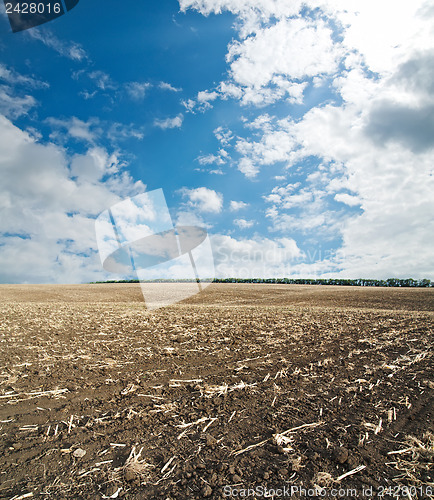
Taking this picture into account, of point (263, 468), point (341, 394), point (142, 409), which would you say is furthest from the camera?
point (341, 394)

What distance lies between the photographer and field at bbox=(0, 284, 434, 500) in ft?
11.0

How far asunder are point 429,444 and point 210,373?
4.50 m

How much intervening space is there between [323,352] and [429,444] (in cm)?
481

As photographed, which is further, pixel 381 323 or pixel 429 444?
pixel 381 323

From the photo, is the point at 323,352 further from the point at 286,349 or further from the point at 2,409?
the point at 2,409

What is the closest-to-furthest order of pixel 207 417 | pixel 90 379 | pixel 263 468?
1. pixel 263 468
2. pixel 207 417
3. pixel 90 379

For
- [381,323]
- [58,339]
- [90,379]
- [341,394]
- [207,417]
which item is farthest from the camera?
[381,323]

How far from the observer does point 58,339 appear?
10.5m

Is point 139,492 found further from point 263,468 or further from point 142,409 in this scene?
point 142,409

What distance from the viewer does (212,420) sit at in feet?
15.2

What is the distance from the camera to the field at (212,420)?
11.0ft

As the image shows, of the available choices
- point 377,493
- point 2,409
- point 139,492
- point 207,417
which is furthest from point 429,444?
point 2,409

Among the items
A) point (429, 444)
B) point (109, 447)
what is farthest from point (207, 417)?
point (429, 444)

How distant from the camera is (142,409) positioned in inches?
200
